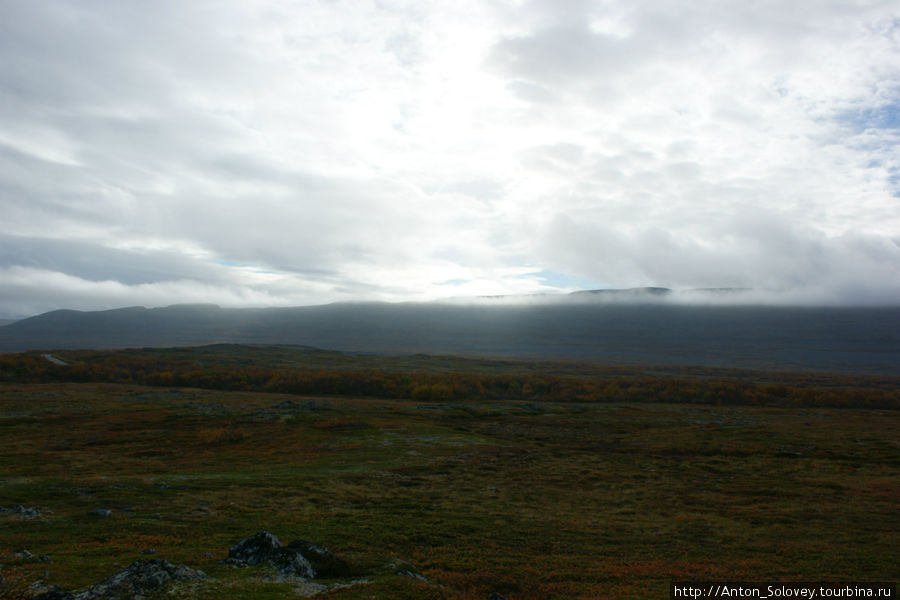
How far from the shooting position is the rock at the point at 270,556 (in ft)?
34.6

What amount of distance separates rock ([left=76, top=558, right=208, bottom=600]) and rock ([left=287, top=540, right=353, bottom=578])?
2655 mm

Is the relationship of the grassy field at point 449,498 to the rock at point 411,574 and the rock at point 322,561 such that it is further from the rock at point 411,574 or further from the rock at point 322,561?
the rock at point 322,561

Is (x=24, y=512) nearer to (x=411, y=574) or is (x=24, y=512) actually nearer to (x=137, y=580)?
(x=137, y=580)

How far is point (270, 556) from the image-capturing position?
10.9m

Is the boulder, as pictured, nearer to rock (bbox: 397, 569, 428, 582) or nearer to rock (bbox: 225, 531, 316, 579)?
rock (bbox: 225, 531, 316, 579)

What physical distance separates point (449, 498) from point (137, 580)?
13.8 m

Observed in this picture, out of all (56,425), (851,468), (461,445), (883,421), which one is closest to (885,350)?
(883,421)

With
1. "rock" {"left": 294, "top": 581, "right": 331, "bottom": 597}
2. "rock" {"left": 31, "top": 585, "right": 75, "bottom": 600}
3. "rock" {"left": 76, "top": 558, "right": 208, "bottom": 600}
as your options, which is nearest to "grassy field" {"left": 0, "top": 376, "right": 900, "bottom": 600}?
"rock" {"left": 294, "top": 581, "right": 331, "bottom": 597}

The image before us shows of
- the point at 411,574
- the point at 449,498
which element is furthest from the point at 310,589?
the point at 449,498

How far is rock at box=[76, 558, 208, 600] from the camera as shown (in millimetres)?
7930

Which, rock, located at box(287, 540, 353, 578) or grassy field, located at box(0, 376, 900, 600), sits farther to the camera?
grassy field, located at box(0, 376, 900, 600)

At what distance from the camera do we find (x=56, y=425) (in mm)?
35688

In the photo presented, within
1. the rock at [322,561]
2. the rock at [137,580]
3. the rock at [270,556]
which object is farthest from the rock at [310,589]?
the rock at [137,580]

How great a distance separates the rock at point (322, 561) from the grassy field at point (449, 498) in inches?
18.0
